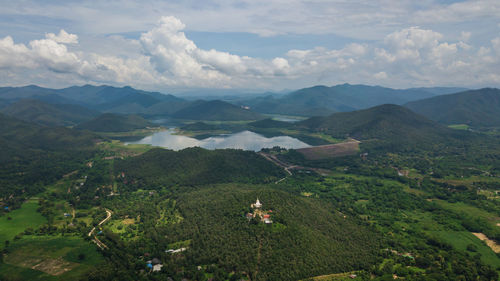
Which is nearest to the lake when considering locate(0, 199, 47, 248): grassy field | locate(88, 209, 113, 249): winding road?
locate(88, 209, 113, 249): winding road

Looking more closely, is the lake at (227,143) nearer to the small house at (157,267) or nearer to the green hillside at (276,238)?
the green hillside at (276,238)

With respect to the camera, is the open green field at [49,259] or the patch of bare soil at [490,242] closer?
the open green field at [49,259]

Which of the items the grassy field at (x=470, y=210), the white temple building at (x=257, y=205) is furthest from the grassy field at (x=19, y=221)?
the grassy field at (x=470, y=210)

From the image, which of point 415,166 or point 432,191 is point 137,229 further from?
point 415,166

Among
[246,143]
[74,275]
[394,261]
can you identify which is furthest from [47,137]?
[394,261]

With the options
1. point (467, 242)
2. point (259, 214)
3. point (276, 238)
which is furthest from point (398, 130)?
point (276, 238)

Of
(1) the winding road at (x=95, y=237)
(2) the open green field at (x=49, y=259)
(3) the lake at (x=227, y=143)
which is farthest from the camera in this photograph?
(3) the lake at (x=227, y=143)

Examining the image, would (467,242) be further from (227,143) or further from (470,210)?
(227,143)

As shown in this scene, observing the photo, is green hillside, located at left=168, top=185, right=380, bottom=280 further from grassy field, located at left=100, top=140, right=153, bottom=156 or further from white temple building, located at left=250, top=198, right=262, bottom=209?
grassy field, located at left=100, top=140, right=153, bottom=156
